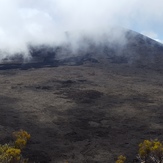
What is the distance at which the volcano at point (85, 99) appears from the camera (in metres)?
29.8

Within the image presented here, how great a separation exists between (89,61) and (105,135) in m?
44.3

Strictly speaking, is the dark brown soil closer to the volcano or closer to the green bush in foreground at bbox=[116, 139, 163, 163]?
the volcano

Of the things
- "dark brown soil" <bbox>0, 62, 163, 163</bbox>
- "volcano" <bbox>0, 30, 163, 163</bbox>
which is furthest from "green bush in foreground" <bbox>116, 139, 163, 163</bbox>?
"dark brown soil" <bbox>0, 62, 163, 163</bbox>

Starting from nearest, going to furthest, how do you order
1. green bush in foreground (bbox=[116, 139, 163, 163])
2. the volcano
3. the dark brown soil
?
green bush in foreground (bbox=[116, 139, 163, 163]), the dark brown soil, the volcano

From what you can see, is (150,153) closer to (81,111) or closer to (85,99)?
(81,111)

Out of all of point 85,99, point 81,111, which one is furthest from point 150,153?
point 85,99

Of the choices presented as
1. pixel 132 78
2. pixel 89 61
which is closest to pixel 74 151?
pixel 132 78

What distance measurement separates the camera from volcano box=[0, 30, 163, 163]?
29844 mm

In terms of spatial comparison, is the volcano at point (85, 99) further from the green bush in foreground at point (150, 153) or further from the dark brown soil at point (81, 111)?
the green bush in foreground at point (150, 153)

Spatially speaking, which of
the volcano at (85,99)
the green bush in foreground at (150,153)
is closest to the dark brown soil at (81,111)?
the volcano at (85,99)

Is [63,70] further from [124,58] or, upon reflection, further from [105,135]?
[105,135]

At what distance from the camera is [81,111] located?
4066cm

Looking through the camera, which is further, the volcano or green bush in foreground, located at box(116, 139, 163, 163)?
the volcano

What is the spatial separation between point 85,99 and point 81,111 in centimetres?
613
